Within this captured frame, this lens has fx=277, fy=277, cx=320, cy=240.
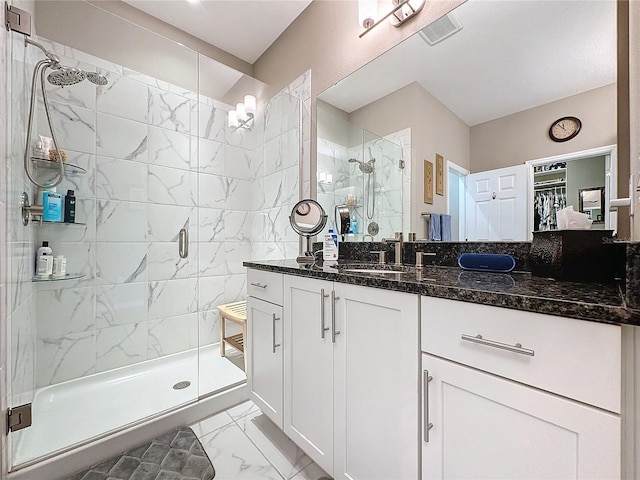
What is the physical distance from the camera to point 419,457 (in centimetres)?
77

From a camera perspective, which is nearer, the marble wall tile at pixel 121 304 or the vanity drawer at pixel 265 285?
the vanity drawer at pixel 265 285

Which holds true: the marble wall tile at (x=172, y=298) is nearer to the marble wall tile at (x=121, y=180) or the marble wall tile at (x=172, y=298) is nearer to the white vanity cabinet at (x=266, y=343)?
the marble wall tile at (x=121, y=180)

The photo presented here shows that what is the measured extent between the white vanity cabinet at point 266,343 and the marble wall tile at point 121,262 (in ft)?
3.27

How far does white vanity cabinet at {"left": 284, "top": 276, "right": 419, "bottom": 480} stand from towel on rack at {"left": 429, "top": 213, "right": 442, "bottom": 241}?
0.62 m

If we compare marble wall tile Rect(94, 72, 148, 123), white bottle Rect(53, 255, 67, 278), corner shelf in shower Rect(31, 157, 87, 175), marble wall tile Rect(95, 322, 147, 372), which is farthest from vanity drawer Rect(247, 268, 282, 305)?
marble wall tile Rect(94, 72, 148, 123)

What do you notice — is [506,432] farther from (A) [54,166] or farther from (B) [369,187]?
(A) [54,166]

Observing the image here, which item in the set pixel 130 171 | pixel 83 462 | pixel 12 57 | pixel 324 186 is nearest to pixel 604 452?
pixel 324 186

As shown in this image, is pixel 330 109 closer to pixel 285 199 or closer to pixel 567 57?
pixel 285 199

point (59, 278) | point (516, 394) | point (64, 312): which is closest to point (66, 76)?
point (59, 278)

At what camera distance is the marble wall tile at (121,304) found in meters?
1.89

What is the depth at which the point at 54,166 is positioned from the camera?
1668 mm

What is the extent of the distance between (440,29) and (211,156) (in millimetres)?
1856

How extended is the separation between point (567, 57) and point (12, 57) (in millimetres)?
2203

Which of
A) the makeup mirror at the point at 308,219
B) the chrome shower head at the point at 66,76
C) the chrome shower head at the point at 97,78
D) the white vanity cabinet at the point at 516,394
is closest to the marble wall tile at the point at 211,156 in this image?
the chrome shower head at the point at 97,78
